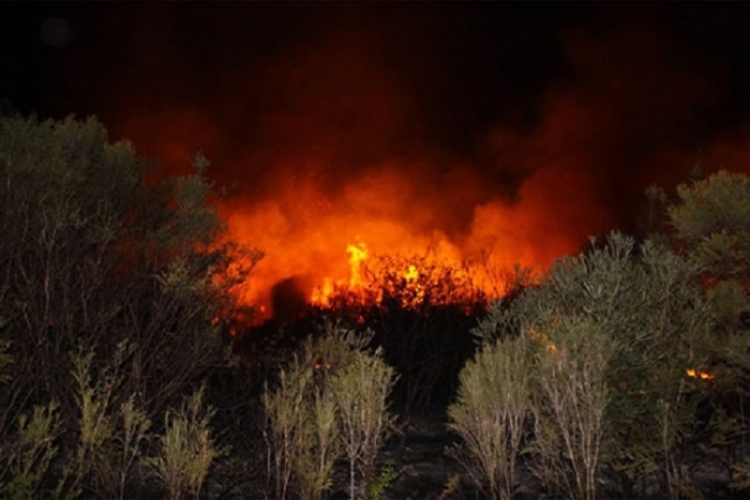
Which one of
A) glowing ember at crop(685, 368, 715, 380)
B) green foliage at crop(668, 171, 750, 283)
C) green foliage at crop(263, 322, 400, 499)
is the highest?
green foliage at crop(668, 171, 750, 283)

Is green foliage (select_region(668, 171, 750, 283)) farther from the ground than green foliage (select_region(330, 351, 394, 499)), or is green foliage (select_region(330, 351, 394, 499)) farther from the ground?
green foliage (select_region(668, 171, 750, 283))

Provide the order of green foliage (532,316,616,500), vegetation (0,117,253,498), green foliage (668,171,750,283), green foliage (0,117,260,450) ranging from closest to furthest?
green foliage (532,316,616,500) → vegetation (0,117,253,498) → green foliage (0,117,260,450) → green foliage (668,171,750,283)

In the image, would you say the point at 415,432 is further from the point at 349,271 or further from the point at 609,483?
the point at 349,271

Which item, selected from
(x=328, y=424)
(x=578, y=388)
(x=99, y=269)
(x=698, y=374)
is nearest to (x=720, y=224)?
(x=698, y=374)

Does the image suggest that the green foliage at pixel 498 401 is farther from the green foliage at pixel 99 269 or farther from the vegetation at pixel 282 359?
the green foliage at pixel 99 269

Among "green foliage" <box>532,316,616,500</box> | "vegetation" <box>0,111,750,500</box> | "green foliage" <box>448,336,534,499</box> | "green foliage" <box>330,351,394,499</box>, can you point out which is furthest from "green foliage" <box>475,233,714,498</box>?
"green foliage" <box>330,351,394,499</box>

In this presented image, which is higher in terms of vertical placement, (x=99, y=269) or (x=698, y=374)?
(x=99, y=269)

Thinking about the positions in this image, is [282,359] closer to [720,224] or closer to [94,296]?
[94,296]

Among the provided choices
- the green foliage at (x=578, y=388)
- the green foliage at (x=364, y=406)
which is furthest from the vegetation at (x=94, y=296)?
the green foliage at (x=578, y=388)

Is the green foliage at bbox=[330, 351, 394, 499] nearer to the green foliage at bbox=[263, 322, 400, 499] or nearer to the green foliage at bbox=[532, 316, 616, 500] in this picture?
the green foliage at bbox=[263, 322, 400, 499]

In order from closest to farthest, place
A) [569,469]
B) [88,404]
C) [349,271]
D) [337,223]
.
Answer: [88,404] → [569,469] → [349,271] → [337,223]

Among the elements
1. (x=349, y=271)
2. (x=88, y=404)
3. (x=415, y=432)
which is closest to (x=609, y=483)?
(x=415, y=432)

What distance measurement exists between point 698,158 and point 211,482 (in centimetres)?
1115

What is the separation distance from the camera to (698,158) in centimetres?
1625
